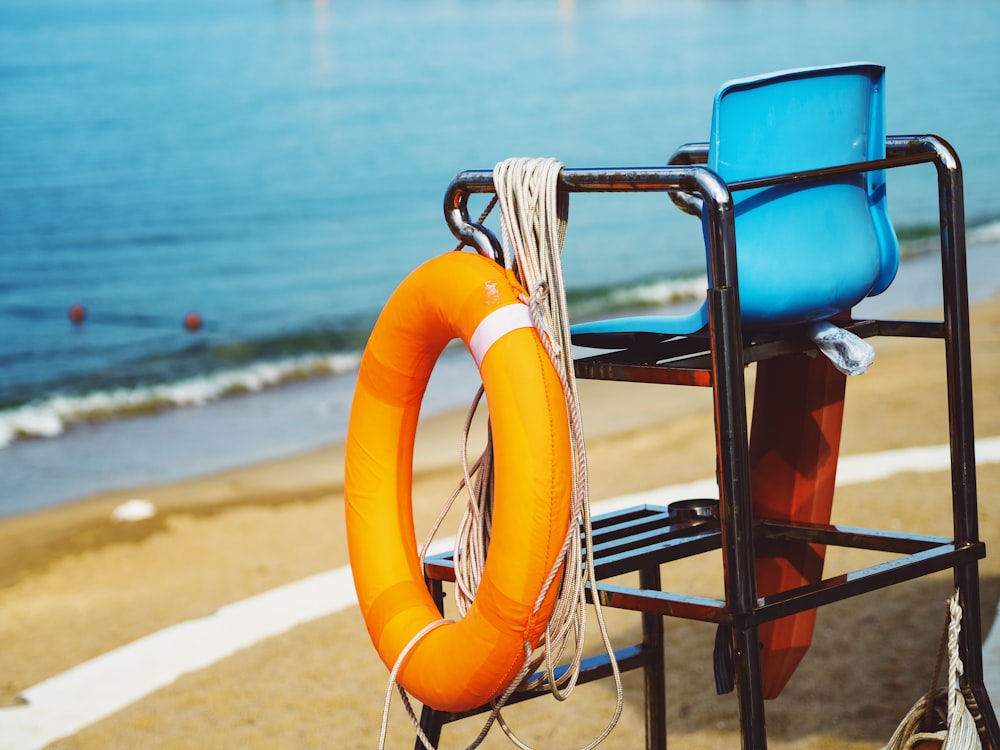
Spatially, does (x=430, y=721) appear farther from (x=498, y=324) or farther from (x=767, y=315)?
(x=767, y=315)

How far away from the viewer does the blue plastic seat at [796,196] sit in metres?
2.06

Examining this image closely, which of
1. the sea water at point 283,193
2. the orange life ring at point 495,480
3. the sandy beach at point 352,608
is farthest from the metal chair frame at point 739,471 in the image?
the sea water at point 283,193

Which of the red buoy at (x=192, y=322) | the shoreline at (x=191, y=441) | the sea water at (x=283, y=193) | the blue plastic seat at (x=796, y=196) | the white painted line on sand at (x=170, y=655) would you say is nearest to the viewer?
the blue plastic seat at (x=796, y=196)

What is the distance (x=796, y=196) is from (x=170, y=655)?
285 cm

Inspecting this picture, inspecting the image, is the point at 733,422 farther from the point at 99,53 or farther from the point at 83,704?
the point at 99,53

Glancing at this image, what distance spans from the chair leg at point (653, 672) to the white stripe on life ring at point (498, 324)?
0.87m

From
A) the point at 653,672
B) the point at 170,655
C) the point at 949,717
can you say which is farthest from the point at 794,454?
the point at 170,655

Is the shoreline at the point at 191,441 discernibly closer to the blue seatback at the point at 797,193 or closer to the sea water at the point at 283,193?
the sea water at the point at 283,193

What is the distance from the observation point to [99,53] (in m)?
53.7

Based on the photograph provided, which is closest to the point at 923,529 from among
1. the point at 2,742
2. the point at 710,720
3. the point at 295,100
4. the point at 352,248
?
the point at 710,720

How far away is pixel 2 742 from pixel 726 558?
8.11 feet

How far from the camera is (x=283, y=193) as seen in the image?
26.2 meters

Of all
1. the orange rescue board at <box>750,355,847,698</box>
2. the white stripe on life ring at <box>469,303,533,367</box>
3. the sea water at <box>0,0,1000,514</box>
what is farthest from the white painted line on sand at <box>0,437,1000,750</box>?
the sea water at <box>0,0,1000,514</box>

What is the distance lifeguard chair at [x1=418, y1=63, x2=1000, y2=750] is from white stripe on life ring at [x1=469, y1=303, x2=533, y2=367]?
0.19m
